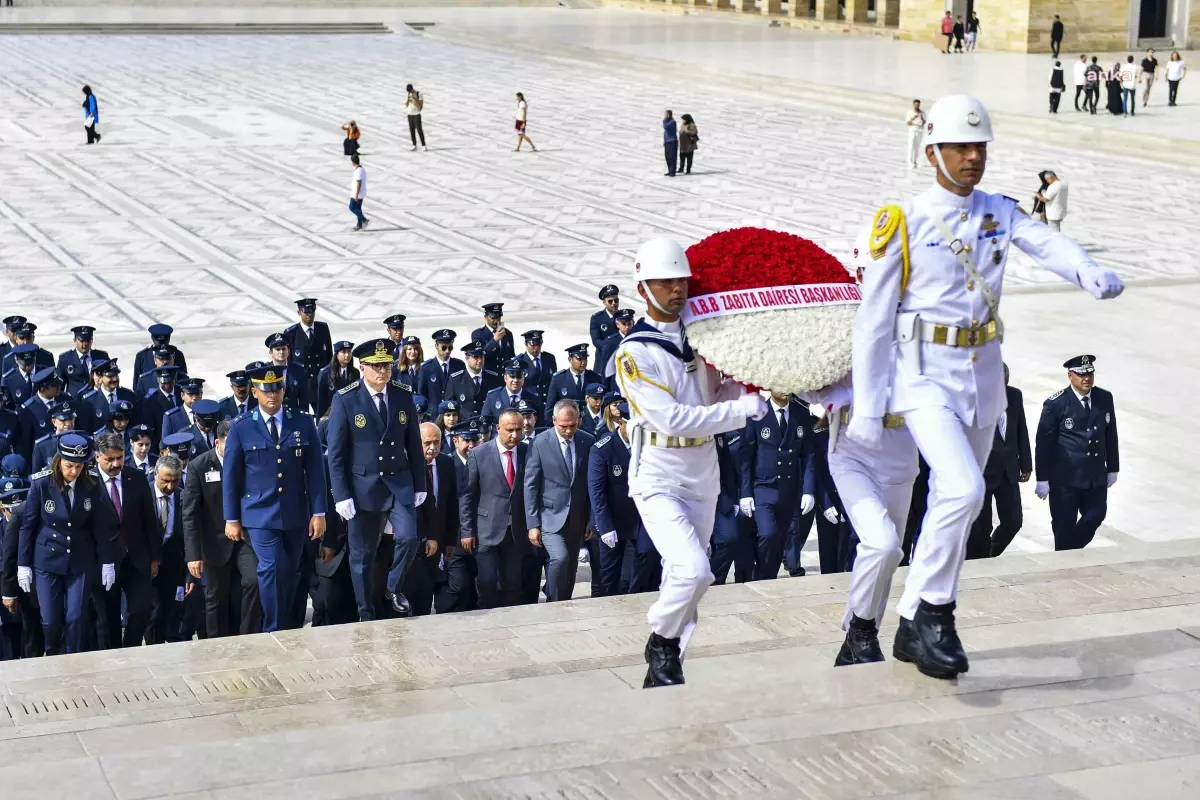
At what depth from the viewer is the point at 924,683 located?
17.4ft

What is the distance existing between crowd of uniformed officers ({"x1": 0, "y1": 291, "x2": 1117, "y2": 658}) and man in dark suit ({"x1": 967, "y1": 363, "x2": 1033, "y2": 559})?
2 centimetres

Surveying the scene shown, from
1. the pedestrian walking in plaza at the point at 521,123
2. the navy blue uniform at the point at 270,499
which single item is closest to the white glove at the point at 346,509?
the navy blue uniform at the point at 270,499

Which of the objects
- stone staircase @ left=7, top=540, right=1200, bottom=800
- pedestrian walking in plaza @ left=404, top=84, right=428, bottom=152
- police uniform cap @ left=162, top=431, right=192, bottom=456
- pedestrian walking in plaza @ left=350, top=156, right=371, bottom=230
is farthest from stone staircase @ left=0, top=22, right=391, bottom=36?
stone staircase @ left=7, top=540, right=1200, bottom=800

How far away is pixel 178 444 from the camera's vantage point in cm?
Answer: 879

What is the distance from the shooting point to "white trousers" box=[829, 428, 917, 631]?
→ 5.52 meters

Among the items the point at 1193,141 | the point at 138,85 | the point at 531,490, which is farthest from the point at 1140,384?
the point at 138,85

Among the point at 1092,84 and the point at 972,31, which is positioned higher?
the point at 972,31

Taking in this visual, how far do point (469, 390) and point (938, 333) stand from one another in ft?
20.5

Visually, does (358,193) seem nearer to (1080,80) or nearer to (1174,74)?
(1080,80)

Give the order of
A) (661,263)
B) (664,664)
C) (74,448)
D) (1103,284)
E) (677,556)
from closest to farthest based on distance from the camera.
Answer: (1103,284)
(661,263)
(677,556)
(664,664)
(74,448)

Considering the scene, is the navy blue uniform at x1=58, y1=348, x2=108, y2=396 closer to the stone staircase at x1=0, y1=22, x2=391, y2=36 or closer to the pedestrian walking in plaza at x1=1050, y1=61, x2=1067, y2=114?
the pedestrian walking in plaza at x1=1050, y1=61, x2=1067, y2=114

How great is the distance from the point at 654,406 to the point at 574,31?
4505 centimetres

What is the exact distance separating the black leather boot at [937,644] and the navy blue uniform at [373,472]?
11.8ft

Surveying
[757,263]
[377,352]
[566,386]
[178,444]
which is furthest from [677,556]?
[566,386]
